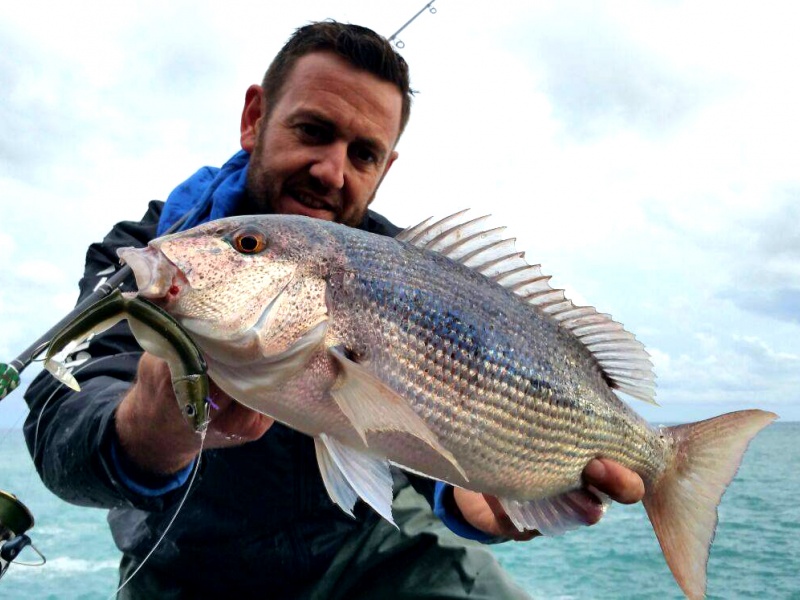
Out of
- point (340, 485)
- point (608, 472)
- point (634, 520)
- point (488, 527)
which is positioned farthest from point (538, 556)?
point (340, 485)

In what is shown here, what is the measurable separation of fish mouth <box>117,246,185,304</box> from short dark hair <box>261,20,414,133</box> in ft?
6.37

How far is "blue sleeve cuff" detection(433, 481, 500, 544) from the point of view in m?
2.83

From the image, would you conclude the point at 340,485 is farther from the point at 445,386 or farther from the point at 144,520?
the point at 144,520

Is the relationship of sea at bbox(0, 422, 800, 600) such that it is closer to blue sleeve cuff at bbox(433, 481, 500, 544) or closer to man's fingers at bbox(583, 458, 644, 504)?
blue sleeve cuff at bbox(433, 481, 500, 544)

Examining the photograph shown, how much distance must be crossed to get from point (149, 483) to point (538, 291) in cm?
145

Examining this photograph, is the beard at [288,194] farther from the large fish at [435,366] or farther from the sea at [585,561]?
the sea at [585,561]

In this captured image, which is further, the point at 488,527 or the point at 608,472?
the point at 488,527

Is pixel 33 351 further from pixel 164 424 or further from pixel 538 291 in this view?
pixel 538 291

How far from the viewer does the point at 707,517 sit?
2316 millimetres

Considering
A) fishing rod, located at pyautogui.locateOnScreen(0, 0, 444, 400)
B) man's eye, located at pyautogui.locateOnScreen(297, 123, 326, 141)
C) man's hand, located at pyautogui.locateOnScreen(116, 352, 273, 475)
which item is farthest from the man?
man's hand, located at pyautogui.locateOnScreen(116, 352, 273, 475)

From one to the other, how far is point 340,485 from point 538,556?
783cm

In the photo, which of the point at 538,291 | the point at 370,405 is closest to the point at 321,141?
the point at 538,291

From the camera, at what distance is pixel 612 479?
2.13 metres

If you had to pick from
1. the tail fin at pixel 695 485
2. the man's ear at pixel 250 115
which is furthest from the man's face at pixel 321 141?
the tail fin at pixel 695 485
